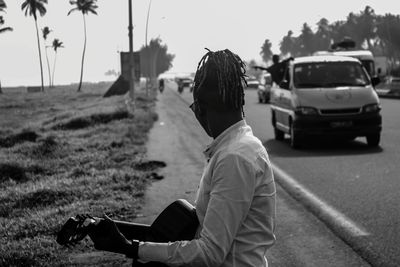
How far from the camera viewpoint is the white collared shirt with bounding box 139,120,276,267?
2348mm

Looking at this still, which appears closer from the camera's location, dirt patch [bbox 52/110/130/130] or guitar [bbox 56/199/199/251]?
guitar [bbox 56/199/199/251]

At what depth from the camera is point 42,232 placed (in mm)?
6785

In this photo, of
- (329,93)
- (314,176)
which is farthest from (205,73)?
(329,93)

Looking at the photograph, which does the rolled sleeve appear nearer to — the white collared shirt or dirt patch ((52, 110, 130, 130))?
the white collared shirt

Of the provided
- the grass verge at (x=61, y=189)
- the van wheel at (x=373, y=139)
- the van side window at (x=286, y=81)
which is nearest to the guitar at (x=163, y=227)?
the grass verge at (x=61, y=189)

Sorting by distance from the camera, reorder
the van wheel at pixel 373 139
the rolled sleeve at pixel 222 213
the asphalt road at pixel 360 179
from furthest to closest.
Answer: the van wheel at pixel 373 139
the asphalt road at pixel 360 179
the rolled sleeve at pixel 222 213

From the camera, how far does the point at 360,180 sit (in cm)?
1014

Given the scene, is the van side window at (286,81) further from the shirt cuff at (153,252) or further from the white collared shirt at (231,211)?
the shirt cuff at (153,252)

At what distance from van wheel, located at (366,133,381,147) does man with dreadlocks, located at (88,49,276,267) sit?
1268 cm

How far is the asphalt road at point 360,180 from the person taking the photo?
21.1ft

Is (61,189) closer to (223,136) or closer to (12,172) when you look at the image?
(12,172)

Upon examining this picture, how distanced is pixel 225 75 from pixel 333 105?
12482 millimetres

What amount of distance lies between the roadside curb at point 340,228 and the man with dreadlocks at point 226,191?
11.1ft

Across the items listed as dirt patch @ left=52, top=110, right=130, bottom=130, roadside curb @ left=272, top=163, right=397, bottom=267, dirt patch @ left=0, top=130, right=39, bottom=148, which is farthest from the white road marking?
dirt patch @ left=52, top=110, right=130, bottom=130
